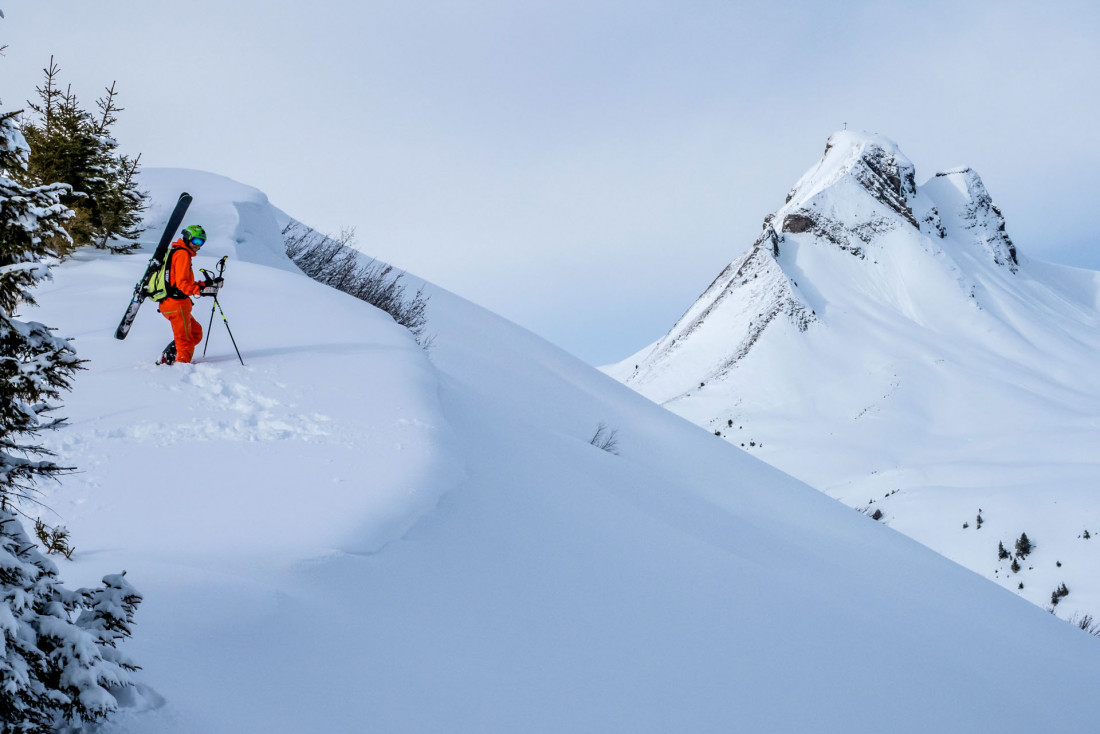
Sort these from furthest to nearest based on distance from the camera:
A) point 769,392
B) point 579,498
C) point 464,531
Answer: point 769,392 → point 579,498 → point 464,531

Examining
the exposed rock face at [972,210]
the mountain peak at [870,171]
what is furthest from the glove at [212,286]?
the exposed rock face at [972,210]

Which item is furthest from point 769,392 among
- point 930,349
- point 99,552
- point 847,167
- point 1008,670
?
point 99,552

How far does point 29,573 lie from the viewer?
217 centimetres

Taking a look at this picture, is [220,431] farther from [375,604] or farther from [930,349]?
[930,349]

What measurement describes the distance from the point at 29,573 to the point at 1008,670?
27.3 ft

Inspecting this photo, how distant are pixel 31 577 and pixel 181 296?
6063 mm

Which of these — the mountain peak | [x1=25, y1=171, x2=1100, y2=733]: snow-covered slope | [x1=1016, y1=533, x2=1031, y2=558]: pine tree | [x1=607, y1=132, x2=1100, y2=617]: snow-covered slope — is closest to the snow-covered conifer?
[x1=25, y1=171, x2=1100, y2=733]: snow-covered slope

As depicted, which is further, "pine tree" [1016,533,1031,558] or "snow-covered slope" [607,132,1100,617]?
"snow-covered slope" [607,132,1100,617]

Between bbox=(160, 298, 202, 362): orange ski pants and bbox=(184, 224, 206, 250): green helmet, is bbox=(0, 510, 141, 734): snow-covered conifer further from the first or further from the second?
bbox=(184, 224, 206, 250): green helmet

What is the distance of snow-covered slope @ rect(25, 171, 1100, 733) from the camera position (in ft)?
11.8

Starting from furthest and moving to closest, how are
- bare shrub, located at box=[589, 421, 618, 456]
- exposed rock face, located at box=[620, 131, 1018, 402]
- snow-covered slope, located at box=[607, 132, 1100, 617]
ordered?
exposed rock face, located at box=[620, 131, 1018, 402]
snow-covered slope, located at box=[607, 132, 1100, 617]
bare shrub, located at box=[589, 421, 618, 456]

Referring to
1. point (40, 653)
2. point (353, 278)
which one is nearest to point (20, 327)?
point (40, 653)

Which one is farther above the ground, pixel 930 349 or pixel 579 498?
pixel 930 349

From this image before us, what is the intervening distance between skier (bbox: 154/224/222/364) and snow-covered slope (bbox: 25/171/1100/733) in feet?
1.09
